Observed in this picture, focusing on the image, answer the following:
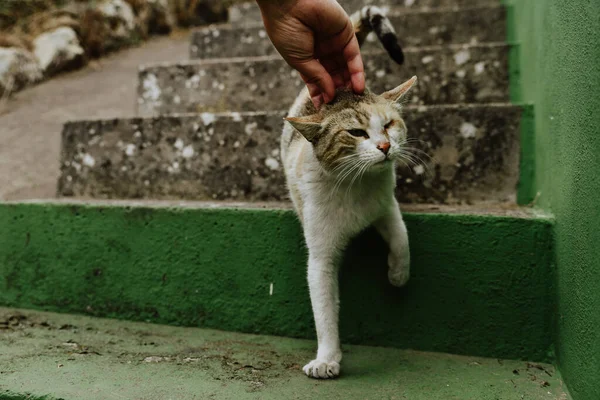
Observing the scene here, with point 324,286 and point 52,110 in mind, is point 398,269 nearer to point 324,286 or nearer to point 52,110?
point 324,286

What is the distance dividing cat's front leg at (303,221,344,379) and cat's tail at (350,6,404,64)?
80 centimetres

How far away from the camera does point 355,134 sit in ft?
6.25

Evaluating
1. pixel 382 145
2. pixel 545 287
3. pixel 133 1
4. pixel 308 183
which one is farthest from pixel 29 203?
pixel 133 1

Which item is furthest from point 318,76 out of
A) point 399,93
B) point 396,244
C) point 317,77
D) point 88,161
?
point 88,161

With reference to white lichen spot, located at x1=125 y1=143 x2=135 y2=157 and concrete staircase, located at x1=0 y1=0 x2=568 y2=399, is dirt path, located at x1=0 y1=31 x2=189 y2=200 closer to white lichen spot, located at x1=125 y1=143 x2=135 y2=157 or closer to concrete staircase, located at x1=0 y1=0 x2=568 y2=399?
concrete staircase, located at x1=0 y1=0 x2=568 y2=399

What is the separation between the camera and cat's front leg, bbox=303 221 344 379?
1.96 meters

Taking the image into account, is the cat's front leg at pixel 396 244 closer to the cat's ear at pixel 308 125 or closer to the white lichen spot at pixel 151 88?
the cat's ear at pixel 308 125

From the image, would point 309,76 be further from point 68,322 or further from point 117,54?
point 117,54

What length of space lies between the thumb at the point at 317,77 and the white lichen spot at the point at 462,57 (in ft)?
3.96

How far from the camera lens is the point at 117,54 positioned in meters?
5.85

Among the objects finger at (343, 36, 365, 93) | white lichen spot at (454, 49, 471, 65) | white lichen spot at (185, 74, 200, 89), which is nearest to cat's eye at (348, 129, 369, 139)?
finger at (343, 36, 365, 93)

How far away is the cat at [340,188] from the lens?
189cm

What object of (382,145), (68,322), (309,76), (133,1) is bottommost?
(68,322)

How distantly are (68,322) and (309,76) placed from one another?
1538mm
